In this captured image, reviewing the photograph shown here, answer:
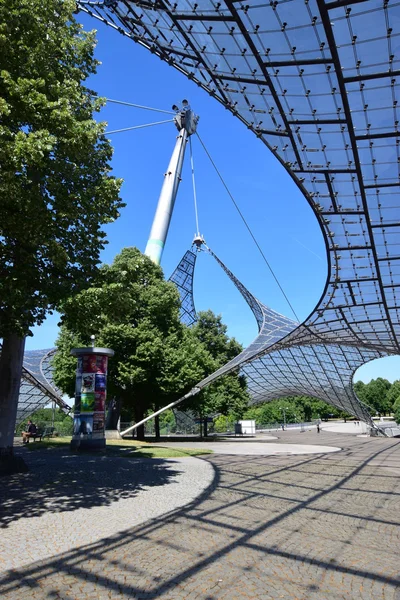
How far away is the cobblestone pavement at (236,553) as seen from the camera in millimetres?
5207

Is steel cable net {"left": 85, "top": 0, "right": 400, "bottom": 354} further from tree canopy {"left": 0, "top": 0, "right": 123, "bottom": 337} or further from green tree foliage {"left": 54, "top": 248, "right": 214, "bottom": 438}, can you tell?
green tree foliage {"left": 54, "top": 248, "right": 214, "bottom": 438}

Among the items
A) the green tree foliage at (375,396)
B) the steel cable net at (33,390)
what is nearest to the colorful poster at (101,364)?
the steel cable net at (33,390)

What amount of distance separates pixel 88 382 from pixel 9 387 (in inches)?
315

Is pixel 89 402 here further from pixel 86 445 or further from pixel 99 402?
pixel 86 445

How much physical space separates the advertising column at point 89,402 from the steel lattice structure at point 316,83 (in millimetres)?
13120

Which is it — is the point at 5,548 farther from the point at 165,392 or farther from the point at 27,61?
the point at 165,392

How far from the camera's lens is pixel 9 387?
44.8 ft

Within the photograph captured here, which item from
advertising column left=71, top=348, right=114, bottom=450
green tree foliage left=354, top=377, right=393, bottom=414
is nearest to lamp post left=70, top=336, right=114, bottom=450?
advertising column left=71, top=348, right=114, bottom=450

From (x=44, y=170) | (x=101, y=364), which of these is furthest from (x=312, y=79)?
(x=101, y=364)

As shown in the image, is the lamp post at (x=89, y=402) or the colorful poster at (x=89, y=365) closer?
the lamp post at (x=89, y=402)

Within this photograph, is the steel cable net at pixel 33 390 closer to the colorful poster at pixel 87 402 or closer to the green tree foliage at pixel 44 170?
the colorful poster at pixel 87 402

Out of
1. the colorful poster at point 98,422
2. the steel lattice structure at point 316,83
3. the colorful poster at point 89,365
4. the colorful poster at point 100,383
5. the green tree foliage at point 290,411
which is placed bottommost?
the green tree foliage at point 290,411

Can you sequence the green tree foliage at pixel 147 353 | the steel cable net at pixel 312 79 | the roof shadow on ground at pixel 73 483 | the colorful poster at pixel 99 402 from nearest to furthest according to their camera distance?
the roof shadow on ground at pixel 73 483 → the steel cable net at pixel 312 79 → the colorful poster at pixel 99 402 → the green tree foliage at pixel 147 353

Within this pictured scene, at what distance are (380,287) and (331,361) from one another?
30.2 m
